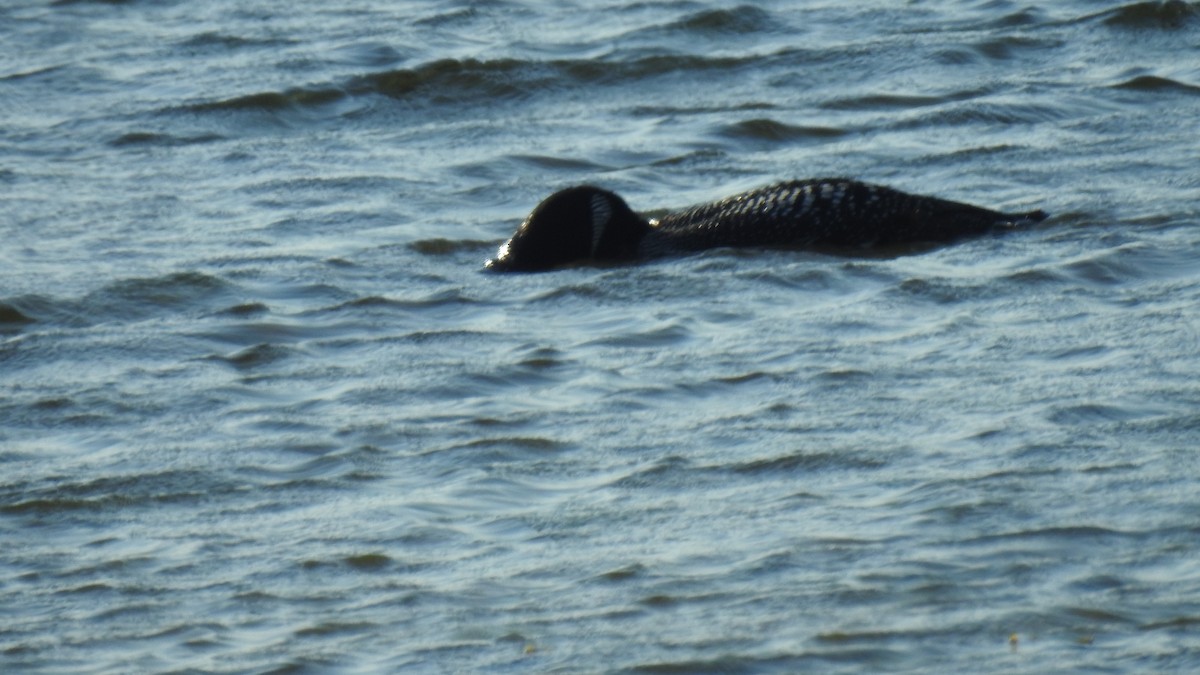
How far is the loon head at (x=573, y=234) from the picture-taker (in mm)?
8758

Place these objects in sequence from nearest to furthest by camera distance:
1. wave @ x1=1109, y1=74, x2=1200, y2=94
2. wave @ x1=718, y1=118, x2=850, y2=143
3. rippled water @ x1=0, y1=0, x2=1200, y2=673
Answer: rippled water @ x1=0, y1=0, x2=1200, y2=673 → wave @ x1=718, y1=118, x2=850, y2=143 → wave @ x1=1109, y1=74, x2=1200, y2=94

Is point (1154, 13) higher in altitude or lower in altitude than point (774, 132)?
higher

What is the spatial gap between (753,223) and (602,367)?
5.50 feet

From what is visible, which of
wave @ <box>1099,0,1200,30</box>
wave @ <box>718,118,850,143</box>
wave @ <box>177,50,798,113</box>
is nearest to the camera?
wave @ <box>718,118,850,143</box>

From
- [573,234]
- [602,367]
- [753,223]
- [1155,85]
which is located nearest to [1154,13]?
[1155,85]

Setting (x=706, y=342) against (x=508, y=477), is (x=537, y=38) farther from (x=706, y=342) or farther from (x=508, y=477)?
(x=508, y=477)

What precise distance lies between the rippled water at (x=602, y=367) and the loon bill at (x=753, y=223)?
0.12m

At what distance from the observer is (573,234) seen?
8805 millimetres

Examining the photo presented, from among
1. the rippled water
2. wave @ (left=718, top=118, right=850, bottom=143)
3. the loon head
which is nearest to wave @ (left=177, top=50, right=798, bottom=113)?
the rippled water

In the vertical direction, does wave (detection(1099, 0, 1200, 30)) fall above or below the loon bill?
above

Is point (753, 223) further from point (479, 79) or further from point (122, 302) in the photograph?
point (479, 79)

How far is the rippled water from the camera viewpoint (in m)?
5.02

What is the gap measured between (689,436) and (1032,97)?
5.20 m

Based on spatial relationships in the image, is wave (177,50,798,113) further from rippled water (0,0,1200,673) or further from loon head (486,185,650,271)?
loon head (486,185,650,271)
